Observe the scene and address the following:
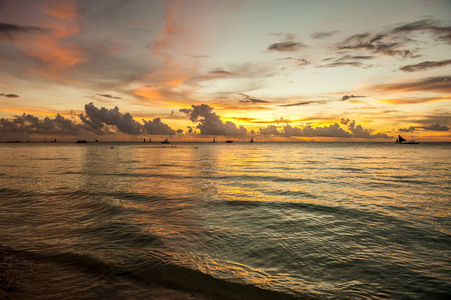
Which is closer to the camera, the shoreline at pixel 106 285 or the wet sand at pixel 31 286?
the wet sand at pixel 31 286

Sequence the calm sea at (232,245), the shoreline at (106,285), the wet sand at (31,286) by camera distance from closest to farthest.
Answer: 1. the wet sand at (31,286)
2. the shoreline at (106,285)
3. the calm sea at (232,245)

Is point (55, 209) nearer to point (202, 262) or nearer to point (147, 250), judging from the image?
point (147, 250)

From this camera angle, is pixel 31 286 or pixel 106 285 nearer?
pixel 31 286

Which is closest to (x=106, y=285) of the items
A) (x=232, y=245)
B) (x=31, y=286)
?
(x=31, y=286)

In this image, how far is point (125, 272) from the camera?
8.16 m

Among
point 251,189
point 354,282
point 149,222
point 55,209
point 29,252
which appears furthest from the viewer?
point 251,189

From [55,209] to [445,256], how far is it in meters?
21.6

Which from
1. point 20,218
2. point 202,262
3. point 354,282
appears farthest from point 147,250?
point 20,218

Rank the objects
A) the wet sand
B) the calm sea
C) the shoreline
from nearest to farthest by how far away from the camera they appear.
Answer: the wet sand, the shoreline, the calm sea

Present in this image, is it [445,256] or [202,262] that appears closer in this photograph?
[202,262]

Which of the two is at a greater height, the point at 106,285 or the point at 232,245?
the point at 106,285

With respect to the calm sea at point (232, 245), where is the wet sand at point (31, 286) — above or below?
above

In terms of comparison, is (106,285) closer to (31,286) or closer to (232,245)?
(31,286)

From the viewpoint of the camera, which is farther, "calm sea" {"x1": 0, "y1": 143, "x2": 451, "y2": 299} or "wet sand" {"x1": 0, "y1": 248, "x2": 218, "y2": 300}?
"calm sea" {"x1": 0, "y1": 143, "x2": 451, "y2": 299}
